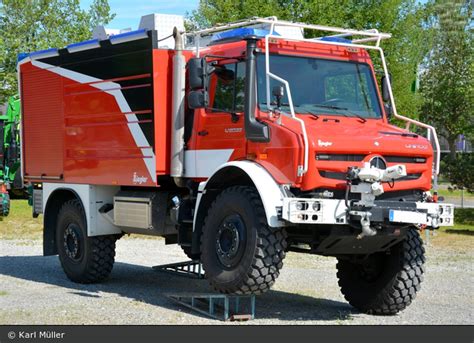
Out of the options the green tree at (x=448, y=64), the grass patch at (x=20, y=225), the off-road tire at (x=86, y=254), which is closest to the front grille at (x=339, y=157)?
the off-road tire at (x=86, y=254)

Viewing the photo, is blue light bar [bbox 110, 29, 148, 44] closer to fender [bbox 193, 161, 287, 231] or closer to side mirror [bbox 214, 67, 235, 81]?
side mirror [bbox 214, 67, 235, 81]

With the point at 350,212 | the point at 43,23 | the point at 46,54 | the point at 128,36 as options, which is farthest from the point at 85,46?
the point at 43,23

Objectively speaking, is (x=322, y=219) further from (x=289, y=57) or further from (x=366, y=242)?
(x=289, y=57)

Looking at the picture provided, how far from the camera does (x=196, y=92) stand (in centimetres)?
1035

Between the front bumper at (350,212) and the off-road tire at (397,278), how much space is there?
0.72 metres

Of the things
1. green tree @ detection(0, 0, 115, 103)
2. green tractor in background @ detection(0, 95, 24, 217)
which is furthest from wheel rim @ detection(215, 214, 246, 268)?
green tree @ detection(0, 0, 115, 103)

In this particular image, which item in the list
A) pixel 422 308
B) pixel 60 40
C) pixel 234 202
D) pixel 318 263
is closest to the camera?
pixel 234 202

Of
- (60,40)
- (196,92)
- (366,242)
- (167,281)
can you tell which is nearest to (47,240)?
(167,281)

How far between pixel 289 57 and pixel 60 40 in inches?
1265

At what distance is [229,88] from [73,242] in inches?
159

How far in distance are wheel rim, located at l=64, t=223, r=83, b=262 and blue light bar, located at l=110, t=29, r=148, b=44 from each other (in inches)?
115

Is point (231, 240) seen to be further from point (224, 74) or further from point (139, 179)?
point (139, 179)

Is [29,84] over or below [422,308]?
over

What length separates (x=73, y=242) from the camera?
13125 millimetres
